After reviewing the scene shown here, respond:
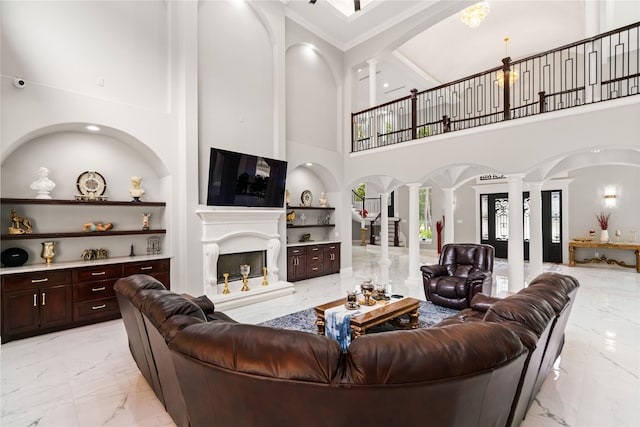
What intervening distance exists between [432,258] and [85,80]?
9.99 m

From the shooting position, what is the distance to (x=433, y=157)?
6199mm

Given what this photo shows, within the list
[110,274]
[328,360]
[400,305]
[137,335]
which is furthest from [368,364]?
[110,274]

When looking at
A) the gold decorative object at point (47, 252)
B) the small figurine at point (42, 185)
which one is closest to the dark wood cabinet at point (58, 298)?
the gold decorative object at point (47, 252)

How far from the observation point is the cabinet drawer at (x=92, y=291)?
13.0 ft

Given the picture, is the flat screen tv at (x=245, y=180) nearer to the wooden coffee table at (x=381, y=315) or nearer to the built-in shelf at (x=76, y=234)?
the built-in shelf at (x=76, y=234)

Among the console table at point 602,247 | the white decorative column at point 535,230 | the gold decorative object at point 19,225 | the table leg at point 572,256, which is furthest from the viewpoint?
the table leg at point 572,256

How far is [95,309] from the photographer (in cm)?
412

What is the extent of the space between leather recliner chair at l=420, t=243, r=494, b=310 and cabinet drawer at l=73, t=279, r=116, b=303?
15.3 ft

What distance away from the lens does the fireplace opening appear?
221 inches

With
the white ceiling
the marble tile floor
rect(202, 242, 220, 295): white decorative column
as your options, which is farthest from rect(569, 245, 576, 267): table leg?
rect(202, 242, 220, 295): white decorative column

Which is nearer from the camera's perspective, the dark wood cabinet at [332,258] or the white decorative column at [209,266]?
the white decorative column at [209,266]

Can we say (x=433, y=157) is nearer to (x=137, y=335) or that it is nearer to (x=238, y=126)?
(x=238, y=126)

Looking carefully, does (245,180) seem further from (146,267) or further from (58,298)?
(58,298)

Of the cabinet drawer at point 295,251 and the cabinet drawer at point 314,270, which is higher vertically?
the cabinet drawer at point 295,251
